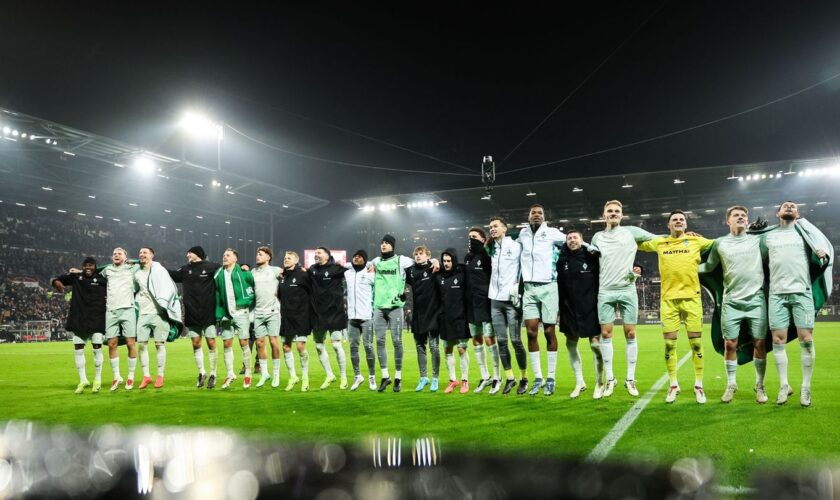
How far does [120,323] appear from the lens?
34.9 feet

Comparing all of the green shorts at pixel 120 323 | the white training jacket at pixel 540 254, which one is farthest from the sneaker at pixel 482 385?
the green shorts at pixel 120 323

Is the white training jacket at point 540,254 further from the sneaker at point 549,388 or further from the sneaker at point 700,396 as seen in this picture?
the sneaker at point 700,396

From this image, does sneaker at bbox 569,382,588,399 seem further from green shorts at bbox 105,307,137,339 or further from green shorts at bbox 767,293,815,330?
green shorts at bbox 105,307,137,339

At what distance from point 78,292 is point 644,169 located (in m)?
30.5

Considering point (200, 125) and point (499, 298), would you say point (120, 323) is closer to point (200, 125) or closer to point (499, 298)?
point (499, 298)

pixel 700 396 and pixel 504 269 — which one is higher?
pixel 504 269

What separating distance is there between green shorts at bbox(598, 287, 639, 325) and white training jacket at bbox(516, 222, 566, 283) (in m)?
0.73

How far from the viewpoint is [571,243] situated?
844 centimetres

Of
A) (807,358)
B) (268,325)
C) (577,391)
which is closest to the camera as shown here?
(807,358)

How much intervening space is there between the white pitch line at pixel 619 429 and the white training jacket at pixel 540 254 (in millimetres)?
2001

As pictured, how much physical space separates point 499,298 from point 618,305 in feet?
5.37

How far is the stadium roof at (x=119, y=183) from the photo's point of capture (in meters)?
29.3

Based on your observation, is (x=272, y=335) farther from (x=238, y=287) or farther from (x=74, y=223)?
(x=74, y=223)

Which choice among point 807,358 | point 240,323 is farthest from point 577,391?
point 240,323
